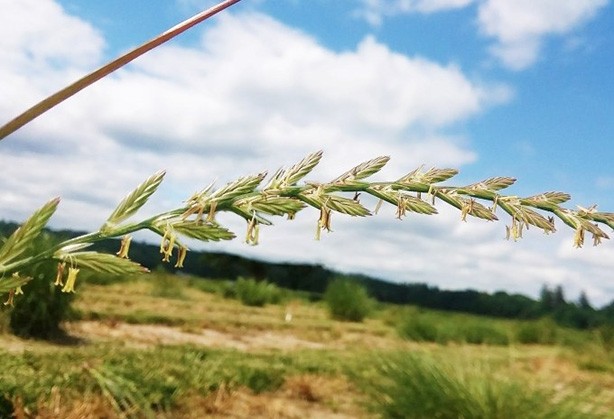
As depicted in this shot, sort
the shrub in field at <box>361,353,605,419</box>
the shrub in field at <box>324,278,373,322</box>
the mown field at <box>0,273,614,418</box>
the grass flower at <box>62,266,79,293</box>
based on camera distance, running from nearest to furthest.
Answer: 1. the grass flower at <box>62,266,79,293</box>
2. the mown field at <box>0,273,614,418</box>
3. the shrub in field at <box>361,353,605,419</box>
4. the shrub in field at <box>324,278,373,322</box>

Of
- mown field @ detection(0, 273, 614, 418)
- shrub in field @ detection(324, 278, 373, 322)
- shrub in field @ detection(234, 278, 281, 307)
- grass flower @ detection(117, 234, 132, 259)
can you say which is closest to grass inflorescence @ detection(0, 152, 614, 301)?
grass flower @ detection(117, 234, 132, 259)

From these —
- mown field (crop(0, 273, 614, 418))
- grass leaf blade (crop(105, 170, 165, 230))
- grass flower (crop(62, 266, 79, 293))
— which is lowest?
mown field (crop(0, 273, 614, 418))

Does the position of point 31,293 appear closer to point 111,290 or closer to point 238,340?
point 238,340

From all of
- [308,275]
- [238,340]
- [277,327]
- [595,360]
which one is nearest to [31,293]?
[238,340]

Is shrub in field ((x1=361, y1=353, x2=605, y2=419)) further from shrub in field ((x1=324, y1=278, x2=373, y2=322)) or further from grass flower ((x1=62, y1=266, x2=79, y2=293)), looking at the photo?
shrub in field ((x1=324, y1=278, x2=373, y2=322))

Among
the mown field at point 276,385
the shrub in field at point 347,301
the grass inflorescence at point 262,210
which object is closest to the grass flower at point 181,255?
the grass inflorescence at point 262,210

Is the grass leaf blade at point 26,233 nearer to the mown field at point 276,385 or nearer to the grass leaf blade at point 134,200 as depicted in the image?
the grass leaf blade at point 134,200

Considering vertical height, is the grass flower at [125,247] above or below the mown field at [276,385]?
above
